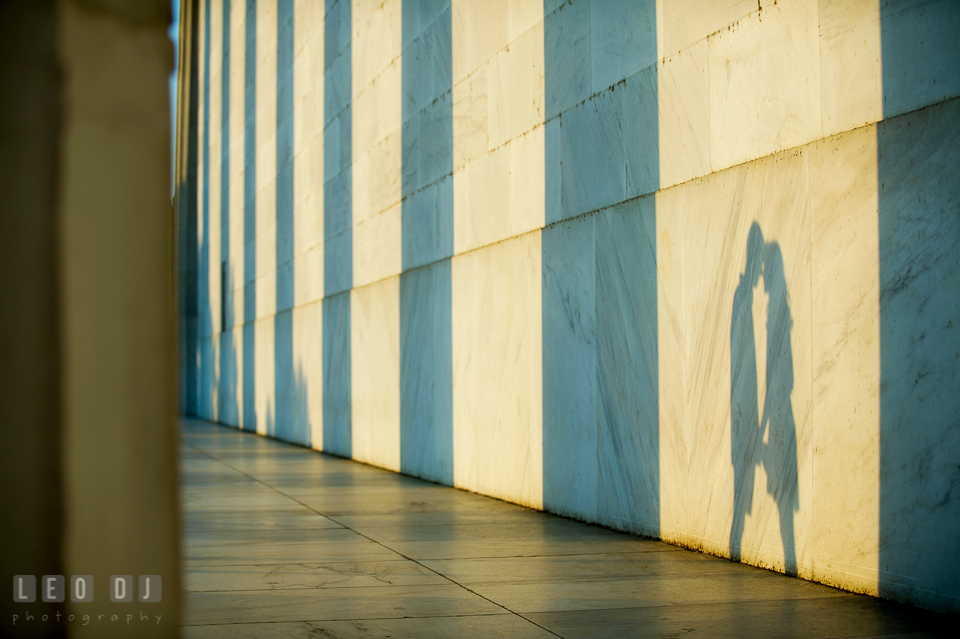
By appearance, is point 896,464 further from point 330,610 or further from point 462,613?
point 330,610

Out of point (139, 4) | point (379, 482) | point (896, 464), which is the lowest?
point (379, 482)

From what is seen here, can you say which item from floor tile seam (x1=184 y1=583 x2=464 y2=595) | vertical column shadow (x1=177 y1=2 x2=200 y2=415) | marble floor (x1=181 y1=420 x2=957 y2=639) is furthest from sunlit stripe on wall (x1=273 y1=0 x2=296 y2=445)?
vertical column shadow (x1=177 y1=2 x2=200 y2=415)

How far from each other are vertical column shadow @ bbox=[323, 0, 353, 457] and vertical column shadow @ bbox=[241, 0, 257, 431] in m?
9.46

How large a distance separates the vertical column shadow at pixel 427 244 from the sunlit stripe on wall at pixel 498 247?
0.35m

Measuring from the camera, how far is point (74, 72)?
2898mm

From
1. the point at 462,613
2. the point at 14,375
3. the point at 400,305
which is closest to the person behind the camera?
the point at 14,375

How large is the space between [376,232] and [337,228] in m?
3.12

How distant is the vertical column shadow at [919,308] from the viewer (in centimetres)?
638

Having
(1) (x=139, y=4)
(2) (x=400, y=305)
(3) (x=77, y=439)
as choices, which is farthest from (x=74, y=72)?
(2) (x=400, y=305)

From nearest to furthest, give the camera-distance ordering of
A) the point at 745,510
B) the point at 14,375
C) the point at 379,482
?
the point at 14,375, the point at 745,510, the point at 379,482

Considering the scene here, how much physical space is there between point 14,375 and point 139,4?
1155mm

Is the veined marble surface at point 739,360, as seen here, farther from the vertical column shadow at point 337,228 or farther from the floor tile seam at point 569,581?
the vertical column shadow at point 337,228

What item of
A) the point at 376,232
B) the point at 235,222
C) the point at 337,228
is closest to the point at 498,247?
the point at 376,232

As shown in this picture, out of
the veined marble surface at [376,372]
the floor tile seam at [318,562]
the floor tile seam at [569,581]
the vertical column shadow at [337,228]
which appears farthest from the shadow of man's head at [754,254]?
the vertical column shadow at [337,228]
